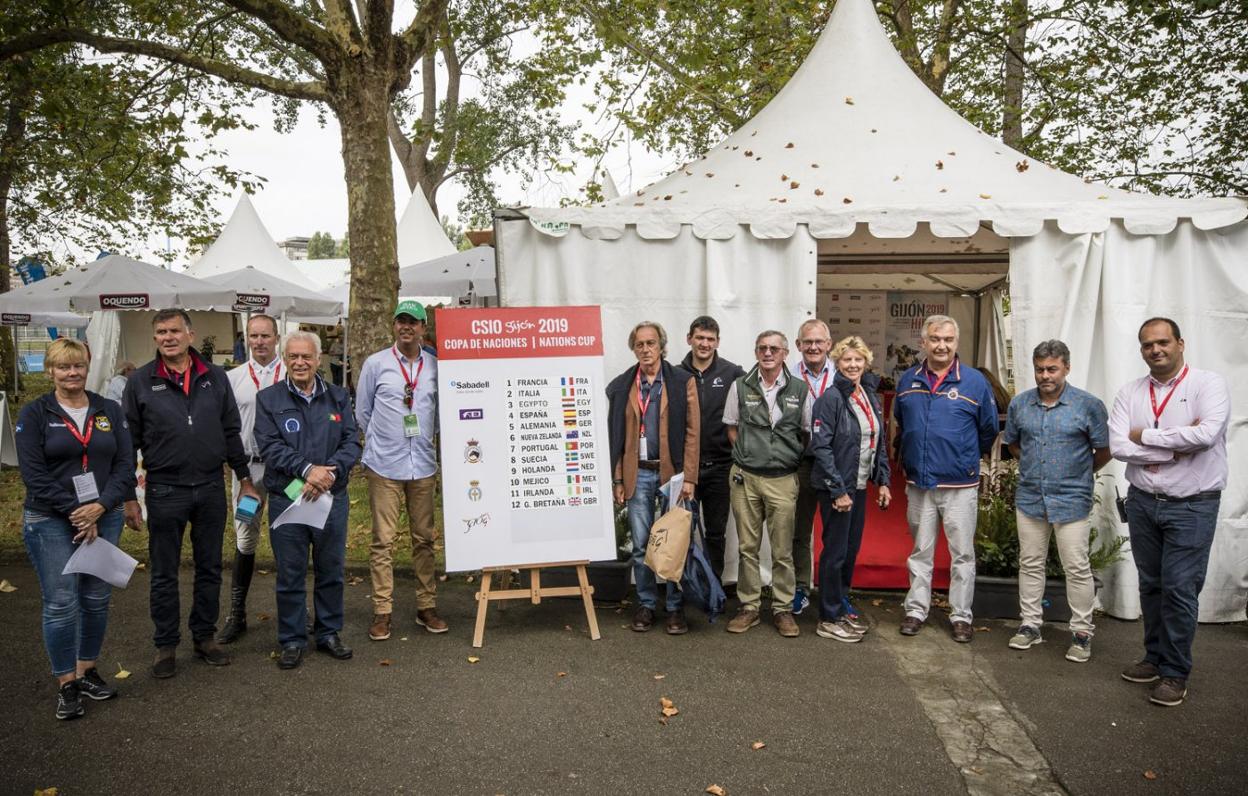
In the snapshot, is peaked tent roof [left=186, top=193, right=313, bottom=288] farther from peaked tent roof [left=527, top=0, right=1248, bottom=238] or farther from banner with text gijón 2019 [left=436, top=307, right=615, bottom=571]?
banner with text gijón 2019 [left=436, top=307, right=615, bottom=571]

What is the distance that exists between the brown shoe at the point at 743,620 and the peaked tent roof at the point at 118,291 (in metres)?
9.57

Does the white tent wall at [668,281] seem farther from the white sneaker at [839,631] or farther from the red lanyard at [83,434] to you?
the red lanyard at [83,434]

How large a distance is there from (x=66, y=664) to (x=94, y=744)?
468mm

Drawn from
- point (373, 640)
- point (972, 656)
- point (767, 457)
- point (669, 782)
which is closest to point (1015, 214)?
point (767, 457)

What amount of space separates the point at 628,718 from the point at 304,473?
2.04 meters

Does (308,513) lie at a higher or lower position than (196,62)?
lower

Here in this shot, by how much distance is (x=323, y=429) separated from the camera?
4.29 meters

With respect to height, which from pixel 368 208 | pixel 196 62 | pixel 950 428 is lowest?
pixel 950 428

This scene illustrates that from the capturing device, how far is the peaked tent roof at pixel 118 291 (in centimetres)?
1093

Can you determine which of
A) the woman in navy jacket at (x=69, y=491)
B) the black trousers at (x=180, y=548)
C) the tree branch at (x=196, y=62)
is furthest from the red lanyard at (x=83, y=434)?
the tree branch at (x=196, y=62)

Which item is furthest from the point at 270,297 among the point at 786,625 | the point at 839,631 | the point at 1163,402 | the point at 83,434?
the point at 1163,402

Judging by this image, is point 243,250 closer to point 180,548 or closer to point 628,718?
point 180,548

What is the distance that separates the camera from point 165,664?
4.13 m

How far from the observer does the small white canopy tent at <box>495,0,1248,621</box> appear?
16.6ft
